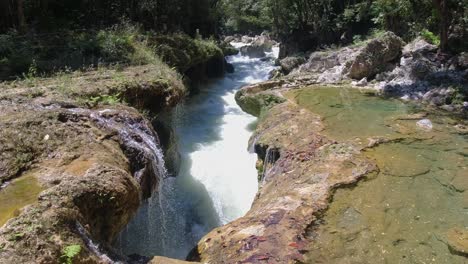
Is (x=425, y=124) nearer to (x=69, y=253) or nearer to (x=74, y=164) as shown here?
(x=74, y=164)

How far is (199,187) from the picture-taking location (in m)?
10.2

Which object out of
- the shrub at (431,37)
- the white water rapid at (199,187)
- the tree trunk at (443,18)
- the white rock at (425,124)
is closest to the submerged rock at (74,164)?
the white water rapid at (199,187)

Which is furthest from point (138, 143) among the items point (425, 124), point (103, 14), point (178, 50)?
point (103, 14)

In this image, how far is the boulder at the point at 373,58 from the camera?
15289 mm

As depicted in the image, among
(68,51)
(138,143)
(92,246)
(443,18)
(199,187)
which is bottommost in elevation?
(199,187)

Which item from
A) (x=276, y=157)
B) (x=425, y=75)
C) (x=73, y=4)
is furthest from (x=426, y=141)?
(x=73, y=4)

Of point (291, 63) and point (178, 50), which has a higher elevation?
point (178, 50)

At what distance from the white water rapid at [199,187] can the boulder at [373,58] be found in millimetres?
4615

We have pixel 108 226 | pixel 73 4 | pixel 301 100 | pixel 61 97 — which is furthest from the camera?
pixel 73 4

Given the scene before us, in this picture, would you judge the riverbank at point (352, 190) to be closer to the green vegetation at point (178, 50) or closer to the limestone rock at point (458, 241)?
the limestone rock at point (458, 241)

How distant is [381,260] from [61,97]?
5.78m

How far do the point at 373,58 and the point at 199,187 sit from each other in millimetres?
9108

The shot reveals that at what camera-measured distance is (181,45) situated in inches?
576

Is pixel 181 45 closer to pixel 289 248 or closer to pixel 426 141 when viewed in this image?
pixel 426 141
